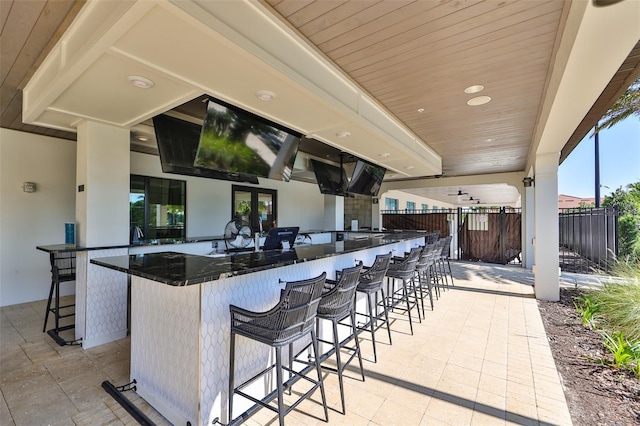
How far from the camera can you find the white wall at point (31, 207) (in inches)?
181

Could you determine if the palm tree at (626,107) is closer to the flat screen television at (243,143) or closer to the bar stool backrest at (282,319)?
the flat screen television at (243,143)

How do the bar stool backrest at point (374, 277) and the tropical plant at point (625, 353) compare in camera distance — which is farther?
the bar stool backrest at point (374, 277)

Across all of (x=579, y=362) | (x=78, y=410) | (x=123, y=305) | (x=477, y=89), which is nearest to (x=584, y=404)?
(x=579, y=362)

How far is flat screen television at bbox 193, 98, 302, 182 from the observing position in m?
3.10

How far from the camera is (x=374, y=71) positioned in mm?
2689

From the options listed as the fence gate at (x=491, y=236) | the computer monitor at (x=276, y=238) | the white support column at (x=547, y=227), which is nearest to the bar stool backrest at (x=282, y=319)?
the computer monitor at (x=276, y=238)

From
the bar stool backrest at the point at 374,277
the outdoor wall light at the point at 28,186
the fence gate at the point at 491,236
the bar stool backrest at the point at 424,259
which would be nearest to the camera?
the bar stool backrest at the point at 374,277

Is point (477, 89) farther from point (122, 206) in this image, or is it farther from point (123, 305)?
point (123, 305)

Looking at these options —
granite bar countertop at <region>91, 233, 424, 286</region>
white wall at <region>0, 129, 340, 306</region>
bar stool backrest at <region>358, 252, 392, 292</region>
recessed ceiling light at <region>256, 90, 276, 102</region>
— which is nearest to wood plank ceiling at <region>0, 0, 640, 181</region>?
recessed ceiling light at <region>256, 90, 276, 102</region>

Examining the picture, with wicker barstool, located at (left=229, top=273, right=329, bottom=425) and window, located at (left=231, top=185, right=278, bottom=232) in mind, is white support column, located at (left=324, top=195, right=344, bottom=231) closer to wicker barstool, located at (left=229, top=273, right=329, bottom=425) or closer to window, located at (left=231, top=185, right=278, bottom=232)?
window, located at (left=231, top=185, right=278, bottom=232)

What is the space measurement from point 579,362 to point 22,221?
7836 millimetres

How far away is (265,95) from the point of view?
253 centimetres

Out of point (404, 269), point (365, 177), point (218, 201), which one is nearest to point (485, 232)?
point (365, 177)

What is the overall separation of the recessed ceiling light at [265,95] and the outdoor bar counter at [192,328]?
4.65 feet
